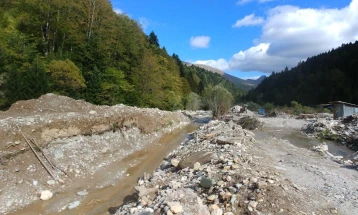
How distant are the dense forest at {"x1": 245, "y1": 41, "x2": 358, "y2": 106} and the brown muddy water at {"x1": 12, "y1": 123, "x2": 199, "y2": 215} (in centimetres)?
8018

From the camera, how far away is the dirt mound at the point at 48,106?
1963cm

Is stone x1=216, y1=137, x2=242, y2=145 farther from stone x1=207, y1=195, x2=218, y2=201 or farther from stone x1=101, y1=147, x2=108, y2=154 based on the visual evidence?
stone x1=101, y1=147, x2=108, y2=154

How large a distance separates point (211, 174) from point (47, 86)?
21604 mm

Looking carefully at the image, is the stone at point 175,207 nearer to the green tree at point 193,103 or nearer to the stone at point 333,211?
the stone at point 333,211

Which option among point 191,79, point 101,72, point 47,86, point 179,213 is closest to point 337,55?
point 191,79

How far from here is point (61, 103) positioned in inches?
882

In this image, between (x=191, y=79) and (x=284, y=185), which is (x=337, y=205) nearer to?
(x=284, y=185)

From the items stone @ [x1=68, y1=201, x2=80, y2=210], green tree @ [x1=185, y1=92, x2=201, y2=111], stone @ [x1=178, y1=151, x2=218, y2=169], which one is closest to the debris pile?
stone @ [x1=178, y1=151, x2=218, y2=169]

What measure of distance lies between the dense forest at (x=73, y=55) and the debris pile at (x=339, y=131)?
24163 mm

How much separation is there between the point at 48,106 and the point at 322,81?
9938 centimetres

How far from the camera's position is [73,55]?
33906 mm

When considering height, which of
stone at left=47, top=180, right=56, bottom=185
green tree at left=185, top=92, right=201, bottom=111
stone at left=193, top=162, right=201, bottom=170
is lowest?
stone at left=47, top=180, right=56, bottom=185

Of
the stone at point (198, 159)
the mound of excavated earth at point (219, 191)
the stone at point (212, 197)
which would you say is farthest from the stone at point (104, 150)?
the stone at point (212, 197)

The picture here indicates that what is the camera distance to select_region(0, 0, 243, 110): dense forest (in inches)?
1006
